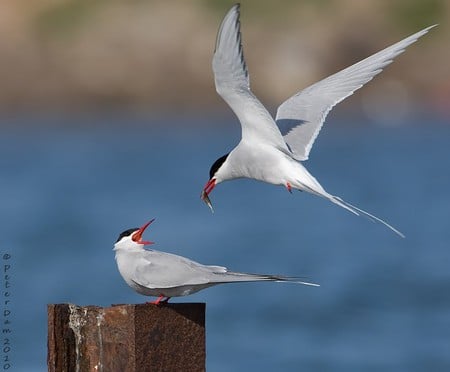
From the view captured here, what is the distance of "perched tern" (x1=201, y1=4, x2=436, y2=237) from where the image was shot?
6.54 metres

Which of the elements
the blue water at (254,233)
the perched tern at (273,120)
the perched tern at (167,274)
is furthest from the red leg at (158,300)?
the blue water at (254,233)

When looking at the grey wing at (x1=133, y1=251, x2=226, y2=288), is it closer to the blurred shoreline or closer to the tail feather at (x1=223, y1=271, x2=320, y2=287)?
the tail feather at (x1=223, y1=271, x2=320, y2=287)

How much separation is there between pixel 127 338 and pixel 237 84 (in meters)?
1.99

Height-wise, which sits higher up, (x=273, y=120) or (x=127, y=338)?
(x=273, y=120)

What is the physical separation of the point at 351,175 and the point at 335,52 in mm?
5990

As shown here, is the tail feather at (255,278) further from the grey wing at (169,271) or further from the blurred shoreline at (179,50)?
the blurred shoreline at (179,50)

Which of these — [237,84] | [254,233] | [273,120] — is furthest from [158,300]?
[254,233]

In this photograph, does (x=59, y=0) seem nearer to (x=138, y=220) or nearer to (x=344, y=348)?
(x=138, y=220)

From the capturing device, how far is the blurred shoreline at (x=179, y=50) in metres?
31.1

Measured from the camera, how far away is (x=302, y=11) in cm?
3406

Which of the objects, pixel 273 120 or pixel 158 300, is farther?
pixel 273 120

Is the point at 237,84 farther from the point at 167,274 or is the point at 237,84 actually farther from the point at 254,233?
the point at 254,233

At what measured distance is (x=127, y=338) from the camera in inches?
192

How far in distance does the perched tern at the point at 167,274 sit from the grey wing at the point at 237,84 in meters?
1.21
